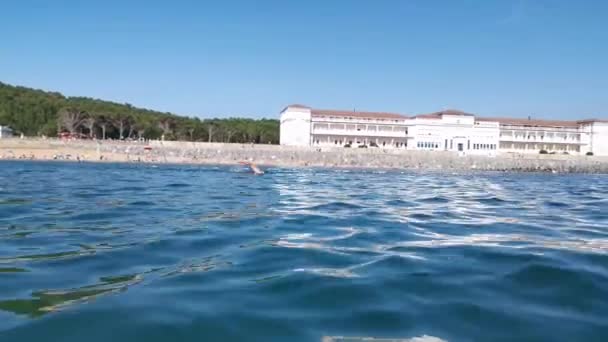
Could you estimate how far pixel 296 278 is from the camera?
4043 mm

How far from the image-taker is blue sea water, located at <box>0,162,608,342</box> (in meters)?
2.94

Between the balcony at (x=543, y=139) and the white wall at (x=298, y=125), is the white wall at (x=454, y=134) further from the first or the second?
the white wall at (x=298, y=125)

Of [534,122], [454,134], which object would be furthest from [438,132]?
[534,122]

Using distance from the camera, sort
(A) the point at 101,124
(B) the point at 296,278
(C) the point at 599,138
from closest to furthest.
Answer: (B) the point at 296,278, (A) the point at 101,124, (C) the point at 599,138

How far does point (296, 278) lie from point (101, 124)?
246 ft

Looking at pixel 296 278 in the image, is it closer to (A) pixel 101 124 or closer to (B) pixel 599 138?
(A) pixel 101 124

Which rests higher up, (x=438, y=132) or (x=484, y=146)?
(x=438, y=132)

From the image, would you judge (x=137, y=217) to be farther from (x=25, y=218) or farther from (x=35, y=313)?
(x=35, y=313)

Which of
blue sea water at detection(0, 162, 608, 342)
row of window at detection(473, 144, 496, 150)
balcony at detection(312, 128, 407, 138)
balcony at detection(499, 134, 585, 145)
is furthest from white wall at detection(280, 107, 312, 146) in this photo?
blue sea water at detection(0, 162, 608, 342)

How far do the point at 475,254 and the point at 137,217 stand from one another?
5.24m

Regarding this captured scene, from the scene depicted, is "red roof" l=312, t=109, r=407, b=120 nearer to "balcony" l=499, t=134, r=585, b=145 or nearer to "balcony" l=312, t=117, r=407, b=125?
"balcony" l=312, t=117, r=407, b=125

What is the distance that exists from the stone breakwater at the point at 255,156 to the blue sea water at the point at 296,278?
125 ft

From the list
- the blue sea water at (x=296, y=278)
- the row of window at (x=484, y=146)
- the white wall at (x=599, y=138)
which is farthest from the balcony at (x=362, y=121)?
the blue sea water at (x=296, y=278)

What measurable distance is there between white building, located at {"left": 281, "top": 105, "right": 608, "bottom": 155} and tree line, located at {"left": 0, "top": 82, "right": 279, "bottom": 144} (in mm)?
9961
